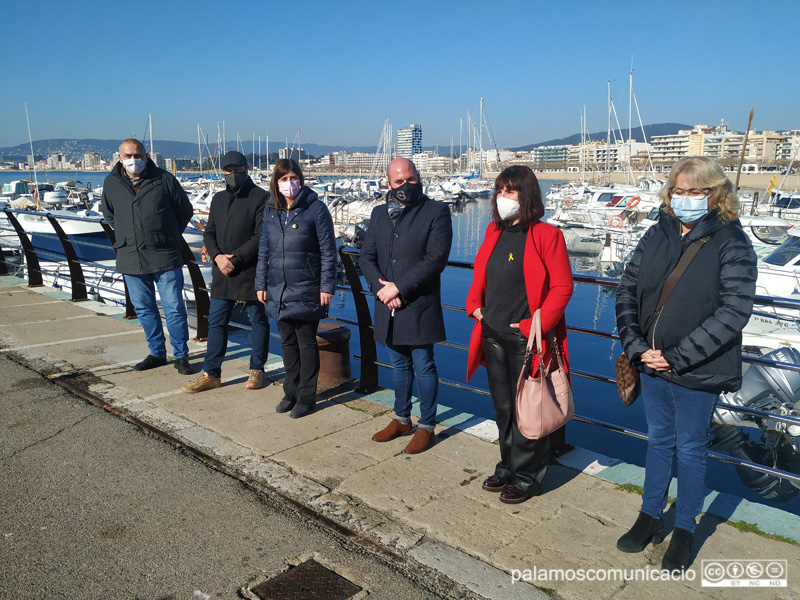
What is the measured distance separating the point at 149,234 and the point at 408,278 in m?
2.63

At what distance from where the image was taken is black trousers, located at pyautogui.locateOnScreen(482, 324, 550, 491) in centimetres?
335

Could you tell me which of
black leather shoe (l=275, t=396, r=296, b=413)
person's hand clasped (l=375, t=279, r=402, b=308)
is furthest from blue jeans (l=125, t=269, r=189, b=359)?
person's hand clasped (l=375, t=279, r=402, b=308)

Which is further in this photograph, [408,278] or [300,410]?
[300,410]

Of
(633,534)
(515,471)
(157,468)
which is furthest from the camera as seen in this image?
(157,468)

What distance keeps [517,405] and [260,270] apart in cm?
229

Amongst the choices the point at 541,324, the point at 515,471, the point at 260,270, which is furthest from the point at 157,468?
the point at 541,324

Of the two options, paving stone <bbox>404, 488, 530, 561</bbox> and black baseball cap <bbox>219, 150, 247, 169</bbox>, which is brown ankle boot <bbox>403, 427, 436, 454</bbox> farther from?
black baseball cap <bbox>219, 150, 247, 169</bbox>

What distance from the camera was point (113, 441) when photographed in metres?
4.11

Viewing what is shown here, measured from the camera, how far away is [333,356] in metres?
5.30

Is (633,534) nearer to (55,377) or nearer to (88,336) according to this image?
(55,377)

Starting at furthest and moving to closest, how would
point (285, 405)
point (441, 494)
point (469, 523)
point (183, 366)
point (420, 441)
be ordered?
point (183, 366), point (285, 405), point (420, 441), point (441, 494), point (469, 523)

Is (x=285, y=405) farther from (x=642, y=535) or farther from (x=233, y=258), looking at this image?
(x=642, y=535)

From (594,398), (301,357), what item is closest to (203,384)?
(301,357)

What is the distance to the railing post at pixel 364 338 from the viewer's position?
5.11m
